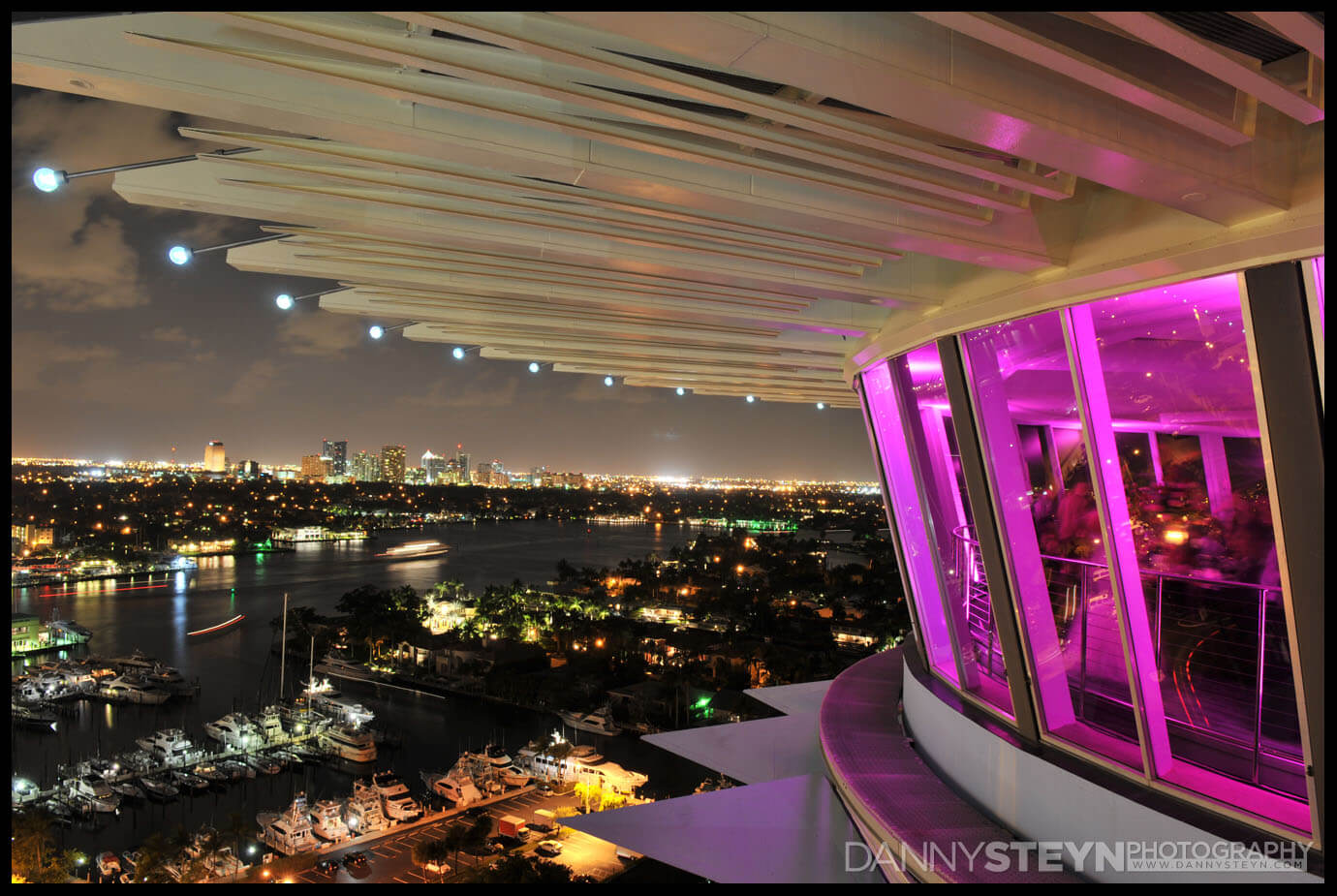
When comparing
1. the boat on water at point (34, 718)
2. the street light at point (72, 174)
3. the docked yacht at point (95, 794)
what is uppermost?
the street light at point (72, 174)

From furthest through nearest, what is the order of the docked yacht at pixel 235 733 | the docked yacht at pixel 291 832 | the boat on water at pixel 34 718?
the boat on water at pixel 34 718
the docked yacht at pixel 235 733
the docked yacht at pixel 291 832

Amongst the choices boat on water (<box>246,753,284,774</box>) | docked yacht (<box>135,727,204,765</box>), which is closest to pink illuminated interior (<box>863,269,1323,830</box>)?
boat on water (<box>246,753,284,774</box>)

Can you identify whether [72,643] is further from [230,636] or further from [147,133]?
[147,133]

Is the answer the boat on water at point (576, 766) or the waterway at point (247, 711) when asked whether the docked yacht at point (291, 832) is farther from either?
the boat on water at point (576, 766)

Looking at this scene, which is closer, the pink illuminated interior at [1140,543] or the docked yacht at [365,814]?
the pink illuminated interior at [1140,543]

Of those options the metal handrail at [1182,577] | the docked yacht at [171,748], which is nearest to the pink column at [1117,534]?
the metal handrail at [1182,577]

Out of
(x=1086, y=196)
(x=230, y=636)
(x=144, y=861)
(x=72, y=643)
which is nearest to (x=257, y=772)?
(x=144, y=861)

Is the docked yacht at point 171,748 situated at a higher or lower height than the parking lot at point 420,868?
higher

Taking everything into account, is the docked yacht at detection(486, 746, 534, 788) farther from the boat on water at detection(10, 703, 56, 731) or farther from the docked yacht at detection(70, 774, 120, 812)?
the boat on water at detection(10, 703, 56, 731)

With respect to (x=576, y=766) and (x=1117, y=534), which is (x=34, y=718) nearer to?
(x=576, y=766)
